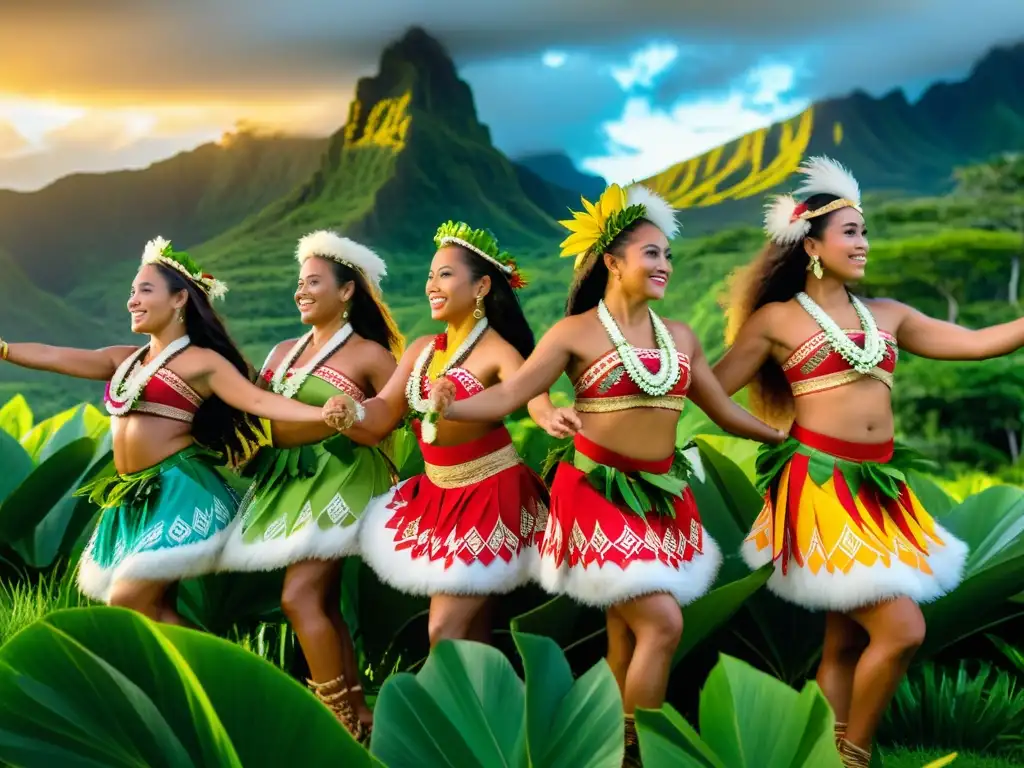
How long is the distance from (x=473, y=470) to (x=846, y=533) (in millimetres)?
724

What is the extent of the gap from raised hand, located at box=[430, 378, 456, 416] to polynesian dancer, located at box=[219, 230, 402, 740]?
0.49m

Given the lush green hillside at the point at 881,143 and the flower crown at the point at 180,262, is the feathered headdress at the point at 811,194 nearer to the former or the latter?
the flower crown at the point at 180,262

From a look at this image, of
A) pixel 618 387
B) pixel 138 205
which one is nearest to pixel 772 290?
pixel 618 387

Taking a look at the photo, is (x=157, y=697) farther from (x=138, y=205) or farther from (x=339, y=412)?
(x=138, y=205)

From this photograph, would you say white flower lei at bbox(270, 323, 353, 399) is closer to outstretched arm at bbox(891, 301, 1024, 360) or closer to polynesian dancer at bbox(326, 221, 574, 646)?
polynesian dancer at bbox(326, 221, 574, 646)

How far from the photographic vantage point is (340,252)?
2447 mm

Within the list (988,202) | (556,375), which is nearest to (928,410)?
(988,202)

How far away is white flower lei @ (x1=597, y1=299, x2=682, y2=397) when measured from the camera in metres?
1.99

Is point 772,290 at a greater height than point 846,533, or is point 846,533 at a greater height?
point 772,290

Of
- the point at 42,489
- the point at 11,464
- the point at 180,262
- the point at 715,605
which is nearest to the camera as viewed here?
the point at 715,605

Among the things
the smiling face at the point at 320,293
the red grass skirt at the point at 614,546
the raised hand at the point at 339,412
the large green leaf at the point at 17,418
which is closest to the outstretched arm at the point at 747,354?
the red grass skirt at the point at 614,546

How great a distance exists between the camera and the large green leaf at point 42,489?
2863 millimetres

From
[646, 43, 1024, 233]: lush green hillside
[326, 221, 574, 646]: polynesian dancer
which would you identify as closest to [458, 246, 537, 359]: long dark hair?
[326, 221, 574, 646]: polynesian dancer

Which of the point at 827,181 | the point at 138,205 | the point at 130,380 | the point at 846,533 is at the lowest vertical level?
the point at 846,533
